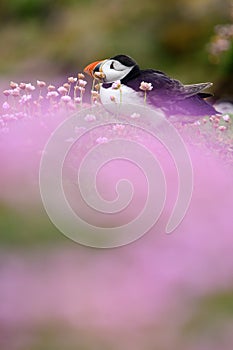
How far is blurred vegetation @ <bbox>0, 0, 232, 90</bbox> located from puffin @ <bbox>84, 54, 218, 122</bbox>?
16.9 ft

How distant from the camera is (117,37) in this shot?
9.15 metres

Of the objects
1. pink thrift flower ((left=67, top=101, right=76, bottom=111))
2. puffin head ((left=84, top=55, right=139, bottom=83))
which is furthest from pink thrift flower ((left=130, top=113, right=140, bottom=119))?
puffin head ((left=84, top=55, right=139, bottom=83))

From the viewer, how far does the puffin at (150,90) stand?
3.02 metres

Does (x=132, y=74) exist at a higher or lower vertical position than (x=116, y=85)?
higher

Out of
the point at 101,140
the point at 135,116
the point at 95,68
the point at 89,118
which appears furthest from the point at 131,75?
the point at 101,140

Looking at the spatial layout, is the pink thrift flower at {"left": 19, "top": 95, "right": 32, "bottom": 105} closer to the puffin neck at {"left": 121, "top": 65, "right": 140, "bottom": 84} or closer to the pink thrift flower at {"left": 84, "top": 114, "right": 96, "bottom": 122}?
the pink thrift flower at {"left": 84, "top": 114, "right": 96, "bottom": 122}

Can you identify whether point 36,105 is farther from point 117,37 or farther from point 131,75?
point 117,37

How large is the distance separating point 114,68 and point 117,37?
6.09 metres

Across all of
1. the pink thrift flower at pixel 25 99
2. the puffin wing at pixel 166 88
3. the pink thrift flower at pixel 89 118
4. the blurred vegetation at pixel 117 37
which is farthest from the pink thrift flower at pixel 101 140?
the blurred vegetation at pixel 117 37

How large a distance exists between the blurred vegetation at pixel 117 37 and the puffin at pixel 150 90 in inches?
203

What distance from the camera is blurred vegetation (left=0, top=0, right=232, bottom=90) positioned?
8.74 metres

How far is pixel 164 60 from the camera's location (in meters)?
8.73

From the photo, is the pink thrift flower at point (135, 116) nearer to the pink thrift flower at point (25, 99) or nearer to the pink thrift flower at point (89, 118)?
the pink thrift flower at point (89, 118)

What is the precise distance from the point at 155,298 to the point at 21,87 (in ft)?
4.01
